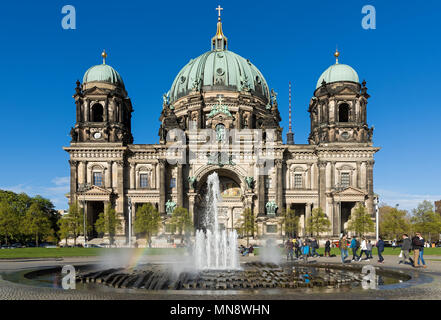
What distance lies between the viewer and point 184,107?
7744cm

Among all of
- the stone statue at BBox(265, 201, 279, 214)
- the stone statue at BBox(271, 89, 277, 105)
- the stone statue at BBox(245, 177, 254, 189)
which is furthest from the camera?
the stone statue at BBox(271, 89, 277, 105)

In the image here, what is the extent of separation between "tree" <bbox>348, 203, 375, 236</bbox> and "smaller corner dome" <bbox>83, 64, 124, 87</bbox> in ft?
146

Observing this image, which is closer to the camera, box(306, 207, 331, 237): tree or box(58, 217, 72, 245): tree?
box(58, 217, 72, 245): tree

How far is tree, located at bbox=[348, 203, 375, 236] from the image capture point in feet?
190

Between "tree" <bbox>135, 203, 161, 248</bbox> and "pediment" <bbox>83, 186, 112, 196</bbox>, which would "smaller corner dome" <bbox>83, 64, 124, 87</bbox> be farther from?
"tree" <bbox>135, 203, 161, 248</bbox>

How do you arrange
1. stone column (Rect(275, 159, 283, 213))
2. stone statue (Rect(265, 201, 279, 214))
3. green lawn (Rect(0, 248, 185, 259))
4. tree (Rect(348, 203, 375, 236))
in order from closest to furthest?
green lawn (Rect(0, 248, 185, 259)) < tree (Rect(348, 203, 375, 236)) < stone statue (Rect(265, 201, 279, 214)) < stone column (Rect(275, 159, 283, 213))

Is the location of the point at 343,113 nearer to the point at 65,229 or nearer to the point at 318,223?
the point at 318,223

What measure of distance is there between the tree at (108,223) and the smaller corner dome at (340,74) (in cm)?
4110

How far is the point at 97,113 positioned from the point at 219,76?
24.3m

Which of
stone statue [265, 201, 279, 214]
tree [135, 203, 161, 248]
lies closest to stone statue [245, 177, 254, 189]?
stone statue [265, 201, 279, 214]

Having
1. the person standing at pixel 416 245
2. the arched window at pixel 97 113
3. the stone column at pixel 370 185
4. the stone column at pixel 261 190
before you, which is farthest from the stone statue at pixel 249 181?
the person standing at pixel 416 245

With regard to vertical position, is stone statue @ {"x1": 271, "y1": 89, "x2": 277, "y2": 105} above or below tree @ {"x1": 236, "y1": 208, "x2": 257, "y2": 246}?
above

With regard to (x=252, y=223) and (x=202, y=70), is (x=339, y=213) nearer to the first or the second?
(x=252, y=223)

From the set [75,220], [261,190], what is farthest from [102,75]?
[261,190]
